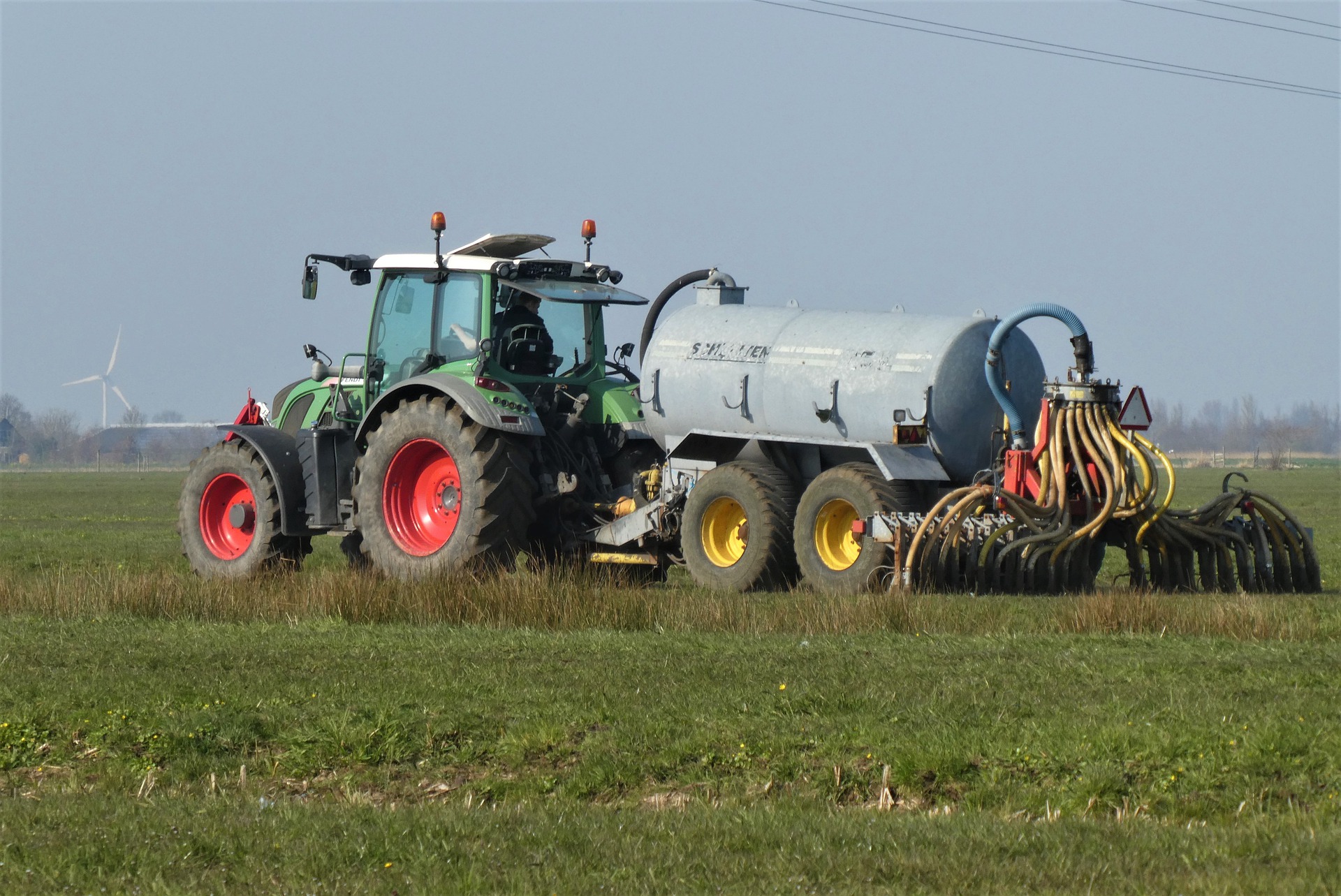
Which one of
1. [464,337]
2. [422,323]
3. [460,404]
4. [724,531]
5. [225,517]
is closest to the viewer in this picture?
[460,404]

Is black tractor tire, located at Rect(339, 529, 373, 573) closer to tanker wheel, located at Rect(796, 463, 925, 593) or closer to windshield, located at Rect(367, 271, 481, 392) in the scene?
windshield, located at Rect(367, 271, 481, 392)

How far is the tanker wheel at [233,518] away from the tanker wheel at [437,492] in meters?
0.99

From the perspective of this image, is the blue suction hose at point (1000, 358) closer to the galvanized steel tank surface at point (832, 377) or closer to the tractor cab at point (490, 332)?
the galvanized steel tank surface at point (832, 377)

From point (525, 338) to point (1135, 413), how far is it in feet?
19.1

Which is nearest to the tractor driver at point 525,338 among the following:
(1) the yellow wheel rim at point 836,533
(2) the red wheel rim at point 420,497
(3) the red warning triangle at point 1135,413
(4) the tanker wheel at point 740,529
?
(2) the red wheel rim at point 420,497

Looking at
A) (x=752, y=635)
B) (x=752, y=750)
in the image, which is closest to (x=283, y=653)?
(x=752, y=635)

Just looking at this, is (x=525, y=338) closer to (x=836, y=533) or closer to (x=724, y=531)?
(x=724, y=531)

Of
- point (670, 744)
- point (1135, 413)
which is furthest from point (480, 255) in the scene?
point (670, 744)

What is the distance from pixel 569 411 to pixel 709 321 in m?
1.64

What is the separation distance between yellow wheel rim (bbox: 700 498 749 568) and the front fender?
174 centimetres

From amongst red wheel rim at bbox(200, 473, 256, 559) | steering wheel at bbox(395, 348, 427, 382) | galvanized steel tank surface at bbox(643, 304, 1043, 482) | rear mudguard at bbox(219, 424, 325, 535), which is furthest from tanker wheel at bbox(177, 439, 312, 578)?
galvanized steel tank surface at bbox(643, 304, 1043, 482)

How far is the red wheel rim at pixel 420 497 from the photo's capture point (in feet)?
54.9

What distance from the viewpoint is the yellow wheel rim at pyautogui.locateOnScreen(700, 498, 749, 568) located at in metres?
16.3

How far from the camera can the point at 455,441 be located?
16234 millimetres
